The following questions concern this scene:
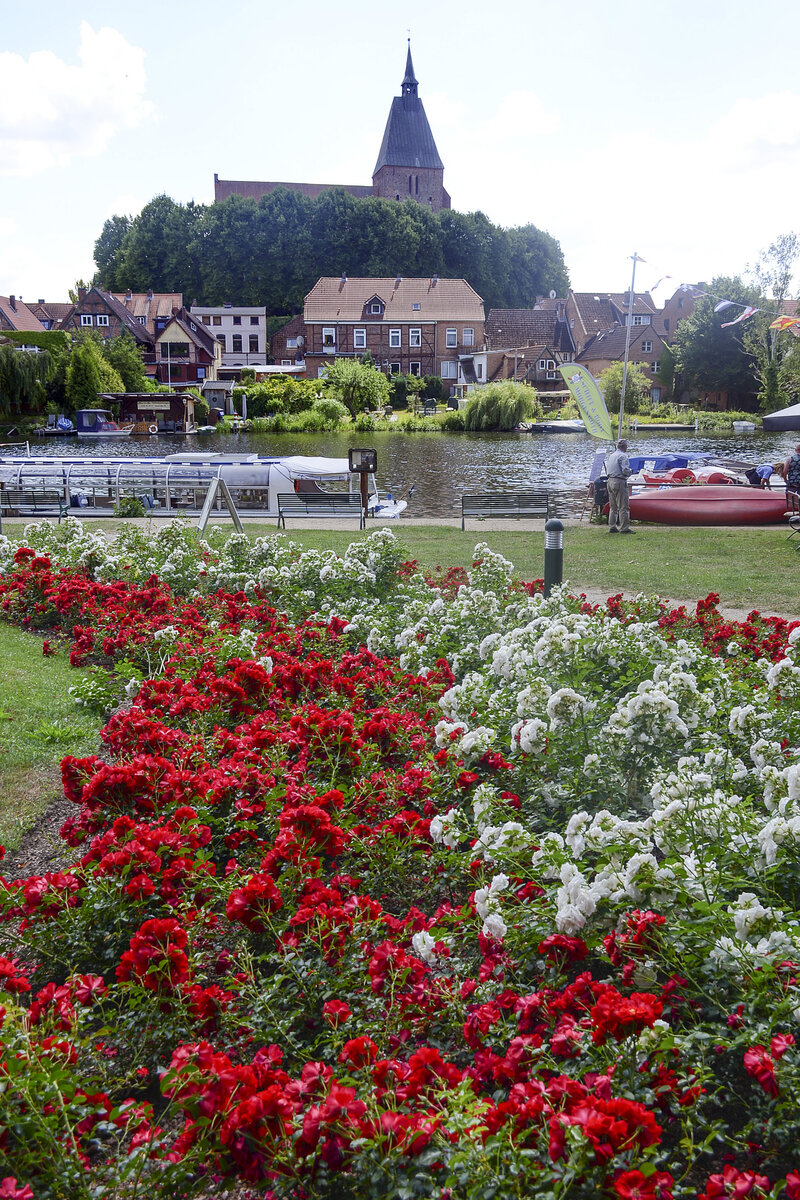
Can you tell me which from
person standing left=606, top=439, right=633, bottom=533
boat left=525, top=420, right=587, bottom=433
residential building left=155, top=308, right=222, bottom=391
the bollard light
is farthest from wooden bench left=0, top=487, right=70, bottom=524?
residential building left=155, top=308, right=222, bottom=391

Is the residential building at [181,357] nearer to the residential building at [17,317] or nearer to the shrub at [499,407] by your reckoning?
the residential building at [17,317]

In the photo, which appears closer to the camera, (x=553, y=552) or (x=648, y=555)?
(x=553, y=552)

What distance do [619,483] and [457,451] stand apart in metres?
29.4

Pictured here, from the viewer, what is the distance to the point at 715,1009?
249 cm

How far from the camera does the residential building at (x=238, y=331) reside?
88.3 metres

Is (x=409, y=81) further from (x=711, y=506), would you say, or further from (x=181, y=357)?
(x=711, y=506)

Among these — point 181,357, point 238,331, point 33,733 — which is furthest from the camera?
point 238,331

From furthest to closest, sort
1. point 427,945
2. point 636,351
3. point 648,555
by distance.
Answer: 1. point 636,351
2. point 648,555
3. point 427,945

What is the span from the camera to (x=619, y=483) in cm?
1606

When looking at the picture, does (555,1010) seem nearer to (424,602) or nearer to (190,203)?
(424,602)

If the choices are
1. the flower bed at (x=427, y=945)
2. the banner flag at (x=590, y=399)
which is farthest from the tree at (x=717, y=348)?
the flower bed at (x=427, y=945)

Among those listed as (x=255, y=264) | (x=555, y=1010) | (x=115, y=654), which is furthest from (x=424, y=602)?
(x=255, y=264)

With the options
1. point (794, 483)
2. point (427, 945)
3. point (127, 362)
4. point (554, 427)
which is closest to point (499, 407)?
point (554, 427)

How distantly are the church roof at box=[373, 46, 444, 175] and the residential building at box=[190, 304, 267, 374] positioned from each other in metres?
32.6
